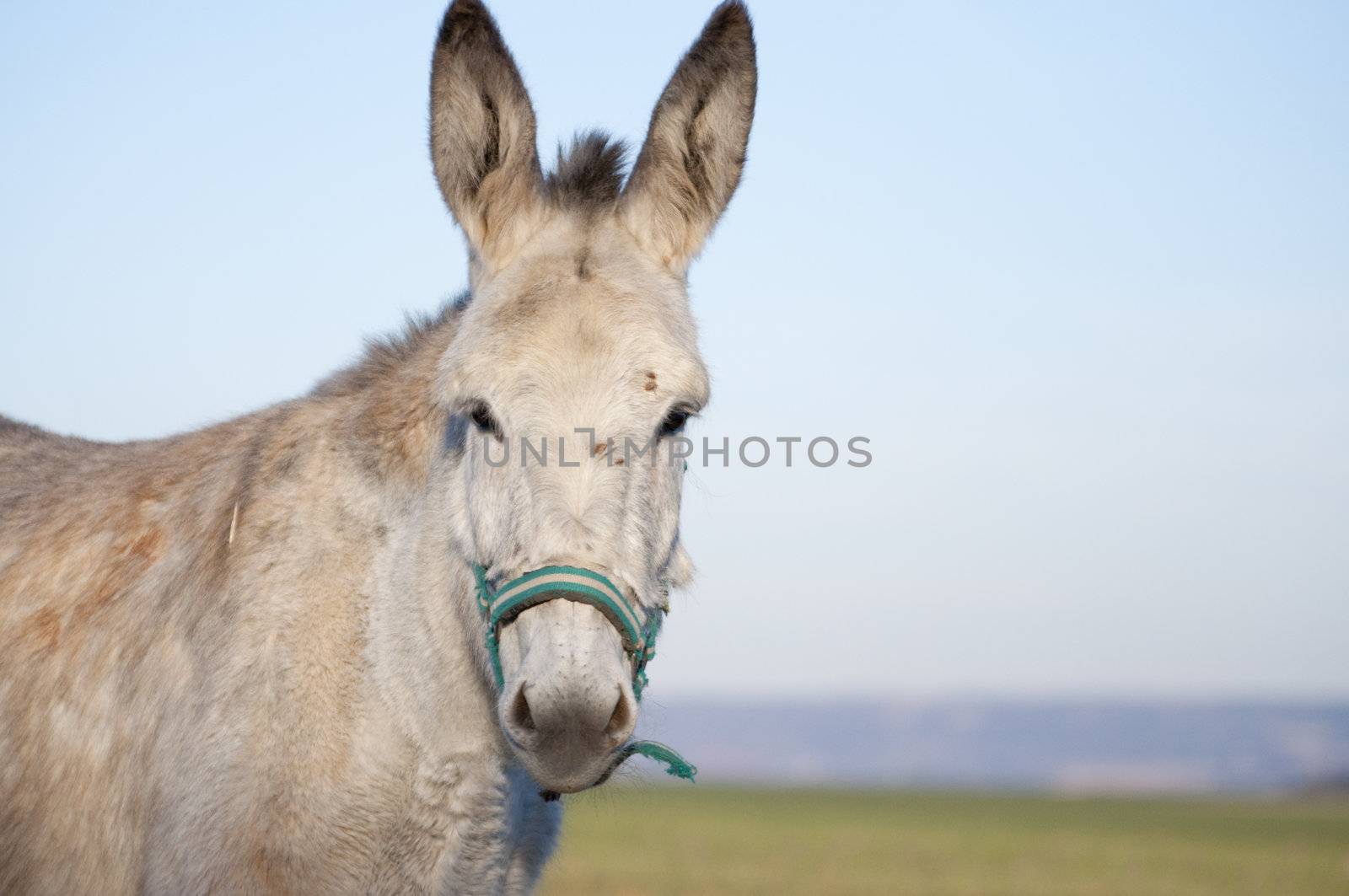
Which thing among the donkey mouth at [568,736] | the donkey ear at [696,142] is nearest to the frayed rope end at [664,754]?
the donkey mouth at [568,736]

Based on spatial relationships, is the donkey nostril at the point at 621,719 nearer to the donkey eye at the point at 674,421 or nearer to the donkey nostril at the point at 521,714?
the donkey nostril at the point at 521,714

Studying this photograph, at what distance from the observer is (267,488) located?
14.1 ft

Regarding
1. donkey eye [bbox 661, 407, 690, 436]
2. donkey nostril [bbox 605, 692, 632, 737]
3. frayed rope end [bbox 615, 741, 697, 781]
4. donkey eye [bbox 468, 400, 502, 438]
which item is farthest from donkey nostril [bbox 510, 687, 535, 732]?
donkey eye [bbox 661, 407, 690, 436]

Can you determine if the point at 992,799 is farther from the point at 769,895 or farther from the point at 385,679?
the point at 385,679

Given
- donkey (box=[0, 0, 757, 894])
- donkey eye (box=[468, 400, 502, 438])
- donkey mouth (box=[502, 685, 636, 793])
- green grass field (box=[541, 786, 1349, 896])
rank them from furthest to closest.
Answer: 1. green grass field (box=[541, 786, 1349, 896])
2. donkey eye (box=[468, 400, 502, 438])
3. donkey (box=[0, 0, 757, 894])
4. donkey mouth (box=[502, 685, 636, 793])

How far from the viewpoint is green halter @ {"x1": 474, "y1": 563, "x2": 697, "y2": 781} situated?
3.42 meters

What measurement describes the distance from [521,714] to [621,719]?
28cm

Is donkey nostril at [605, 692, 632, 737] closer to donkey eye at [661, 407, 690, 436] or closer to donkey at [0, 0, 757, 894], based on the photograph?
donkey at [0, 0, 757, 894]

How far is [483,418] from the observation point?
3.79 m

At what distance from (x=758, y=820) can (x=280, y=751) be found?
175 ft

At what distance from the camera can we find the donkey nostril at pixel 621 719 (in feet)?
10.9

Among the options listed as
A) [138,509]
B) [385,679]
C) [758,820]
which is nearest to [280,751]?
[385,679]

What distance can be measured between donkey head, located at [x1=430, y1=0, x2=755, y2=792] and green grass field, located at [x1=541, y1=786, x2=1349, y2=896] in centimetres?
126

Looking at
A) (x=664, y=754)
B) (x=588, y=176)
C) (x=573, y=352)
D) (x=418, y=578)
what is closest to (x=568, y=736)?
(x=664, y=754)
